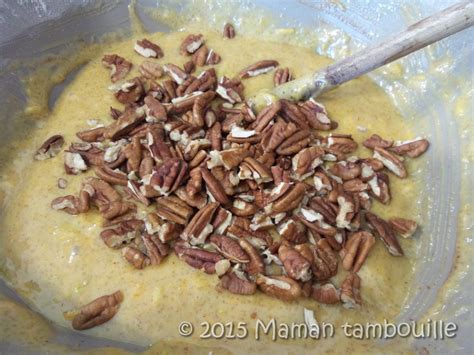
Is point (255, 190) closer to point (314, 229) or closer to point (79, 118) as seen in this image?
point (314, 229)

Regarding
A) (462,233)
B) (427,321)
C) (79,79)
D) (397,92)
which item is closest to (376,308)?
(427,321)

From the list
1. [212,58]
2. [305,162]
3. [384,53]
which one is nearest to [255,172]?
[305,162]

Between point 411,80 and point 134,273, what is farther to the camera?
point 411,80

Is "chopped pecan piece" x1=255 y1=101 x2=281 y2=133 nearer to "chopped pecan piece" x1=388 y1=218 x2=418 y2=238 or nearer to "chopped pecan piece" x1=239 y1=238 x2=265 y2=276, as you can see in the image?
"chopped pecan piece" x1=239 y1=238 x2=265 y2=276

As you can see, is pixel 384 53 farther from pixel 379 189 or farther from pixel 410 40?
pixel 379 189

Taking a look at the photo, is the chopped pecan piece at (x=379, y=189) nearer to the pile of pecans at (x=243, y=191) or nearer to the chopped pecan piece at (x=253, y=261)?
the pile of pecans at (x=243, y=191)

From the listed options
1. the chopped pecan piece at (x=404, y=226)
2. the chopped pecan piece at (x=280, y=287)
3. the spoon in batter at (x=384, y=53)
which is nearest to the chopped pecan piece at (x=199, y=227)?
the chopped pecan piece at (x=280, y=287)
